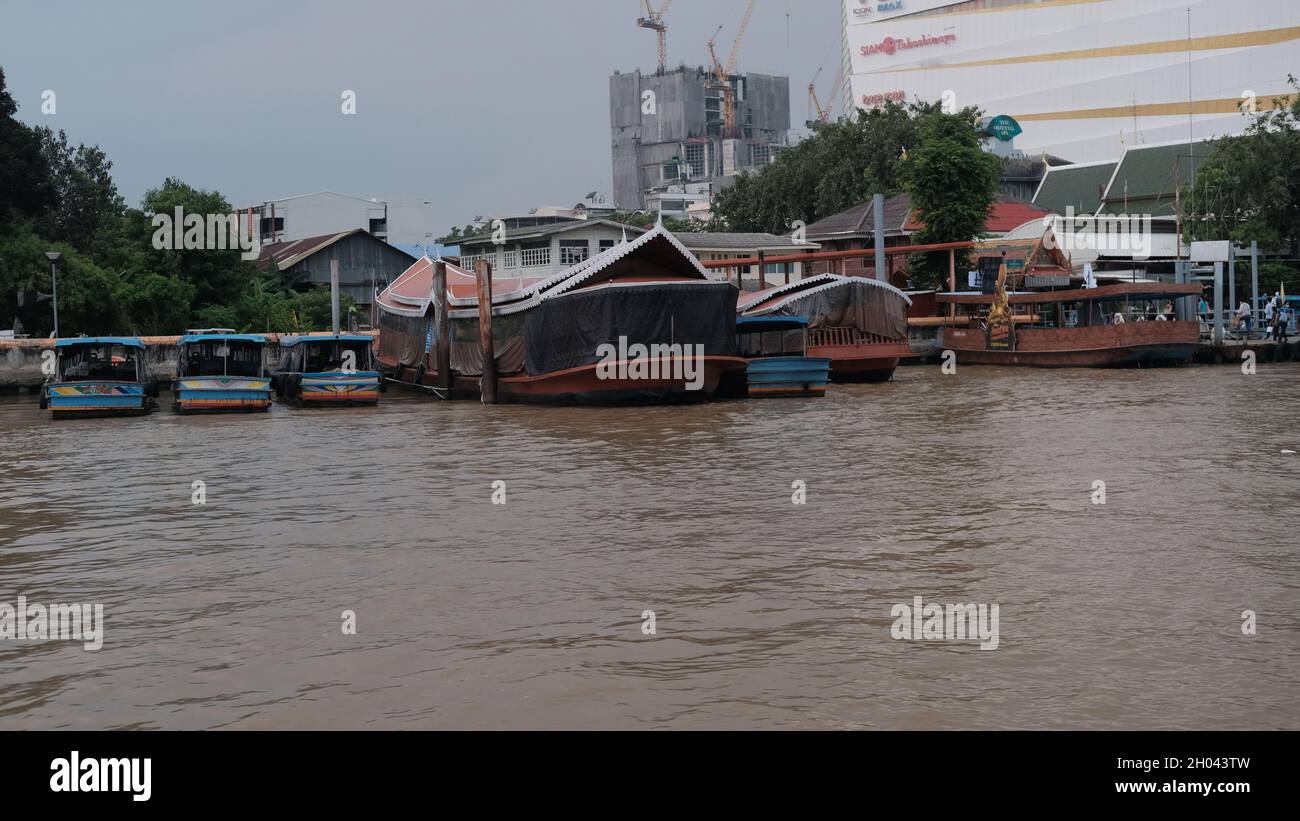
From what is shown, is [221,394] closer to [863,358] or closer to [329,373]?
[329,373]

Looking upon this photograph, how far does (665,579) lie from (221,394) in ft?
56.6

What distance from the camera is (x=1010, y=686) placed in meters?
6.76

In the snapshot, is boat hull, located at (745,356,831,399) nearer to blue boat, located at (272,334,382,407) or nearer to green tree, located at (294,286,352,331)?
blue boat, located at (272,334,382,407)

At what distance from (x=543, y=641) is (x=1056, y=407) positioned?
17.3 meters

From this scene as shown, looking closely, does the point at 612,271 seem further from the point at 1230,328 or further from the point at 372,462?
the point at 1230,328

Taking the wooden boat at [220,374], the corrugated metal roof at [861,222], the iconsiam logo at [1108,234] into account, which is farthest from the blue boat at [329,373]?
the iconsiam logo at [1108,234]

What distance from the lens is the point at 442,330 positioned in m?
29.1

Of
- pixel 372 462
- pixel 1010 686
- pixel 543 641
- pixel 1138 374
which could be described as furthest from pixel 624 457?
pixel 1138 374

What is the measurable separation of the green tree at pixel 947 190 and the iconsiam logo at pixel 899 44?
67.1 meters

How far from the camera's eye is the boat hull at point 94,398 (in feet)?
77.0

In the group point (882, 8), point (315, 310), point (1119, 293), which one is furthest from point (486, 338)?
point (882, 8)

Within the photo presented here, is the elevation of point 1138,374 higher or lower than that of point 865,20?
lower

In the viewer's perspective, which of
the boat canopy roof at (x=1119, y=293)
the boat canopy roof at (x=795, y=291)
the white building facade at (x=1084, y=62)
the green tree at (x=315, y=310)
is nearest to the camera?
the boat canopy roof at (x=795, y=291)

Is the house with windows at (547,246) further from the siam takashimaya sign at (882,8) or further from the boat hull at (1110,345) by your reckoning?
the siam takashimaya sign at (882,8)
